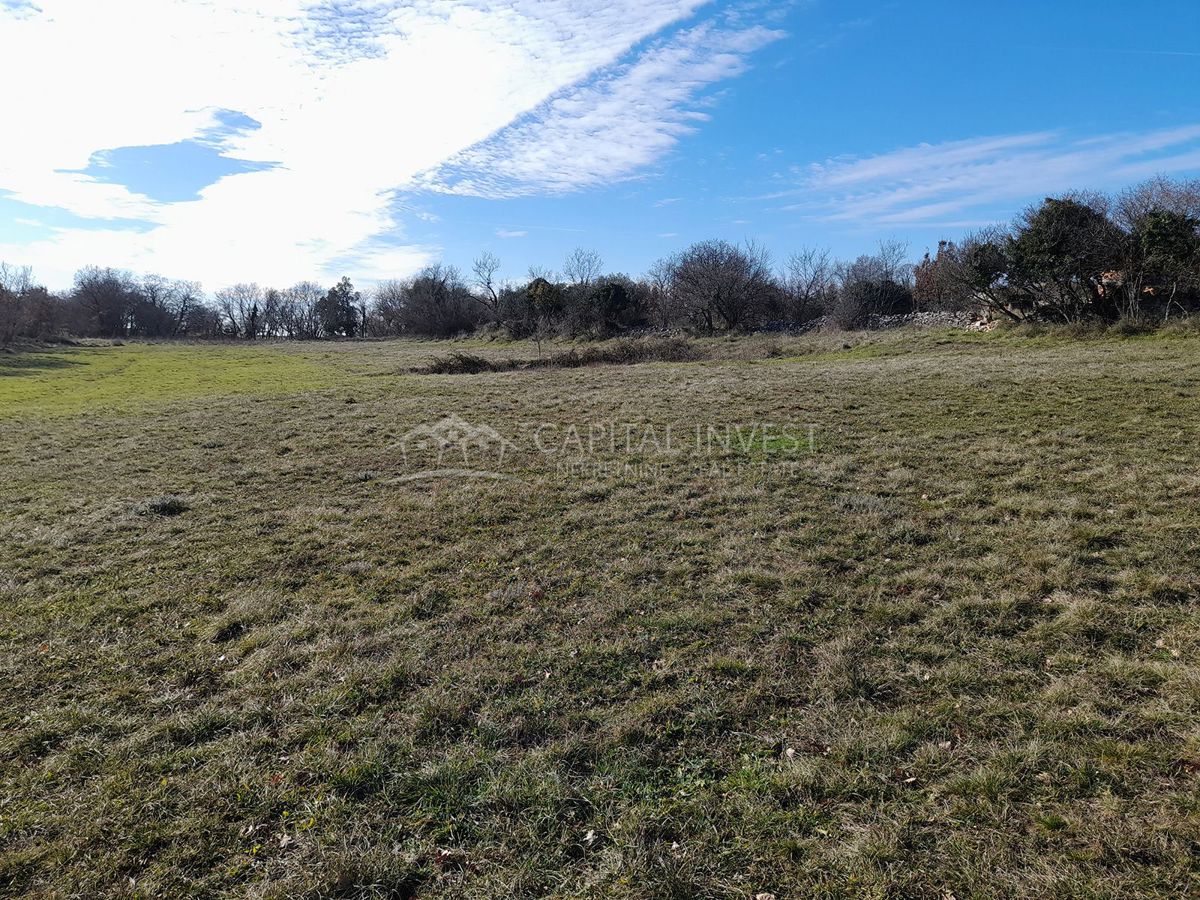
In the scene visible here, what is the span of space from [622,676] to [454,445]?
886cm

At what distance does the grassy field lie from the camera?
9.81 feet

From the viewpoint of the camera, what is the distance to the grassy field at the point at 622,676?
9.81ft

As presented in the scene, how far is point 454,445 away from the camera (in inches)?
497

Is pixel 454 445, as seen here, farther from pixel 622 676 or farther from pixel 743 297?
pixel 743 297

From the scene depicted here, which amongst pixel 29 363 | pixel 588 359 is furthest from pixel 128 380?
pixel 588 359

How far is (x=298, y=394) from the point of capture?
21.9m

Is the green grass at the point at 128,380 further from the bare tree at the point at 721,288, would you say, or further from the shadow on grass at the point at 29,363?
the bare tree at the point at 721,288

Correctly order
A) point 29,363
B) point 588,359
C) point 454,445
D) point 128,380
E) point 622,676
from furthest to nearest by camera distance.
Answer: point 29,363 < point 588,359 < point 128,380 < point 454,445 < point 622,676

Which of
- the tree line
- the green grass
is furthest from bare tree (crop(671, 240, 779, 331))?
the green grass

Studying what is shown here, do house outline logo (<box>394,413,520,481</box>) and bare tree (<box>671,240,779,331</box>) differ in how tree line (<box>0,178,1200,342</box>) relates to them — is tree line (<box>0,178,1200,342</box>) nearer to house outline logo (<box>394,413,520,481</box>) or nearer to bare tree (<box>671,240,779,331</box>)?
bare tree (<box>671,240,779,331</box>)

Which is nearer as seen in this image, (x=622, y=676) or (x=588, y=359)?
(x=622, y=676)

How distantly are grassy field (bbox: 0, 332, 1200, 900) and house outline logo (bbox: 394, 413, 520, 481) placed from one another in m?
0.26

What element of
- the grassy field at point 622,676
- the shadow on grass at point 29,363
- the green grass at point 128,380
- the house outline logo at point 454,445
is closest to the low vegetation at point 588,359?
the green grass at point 128,380

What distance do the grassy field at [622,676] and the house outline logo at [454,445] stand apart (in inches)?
10.4
